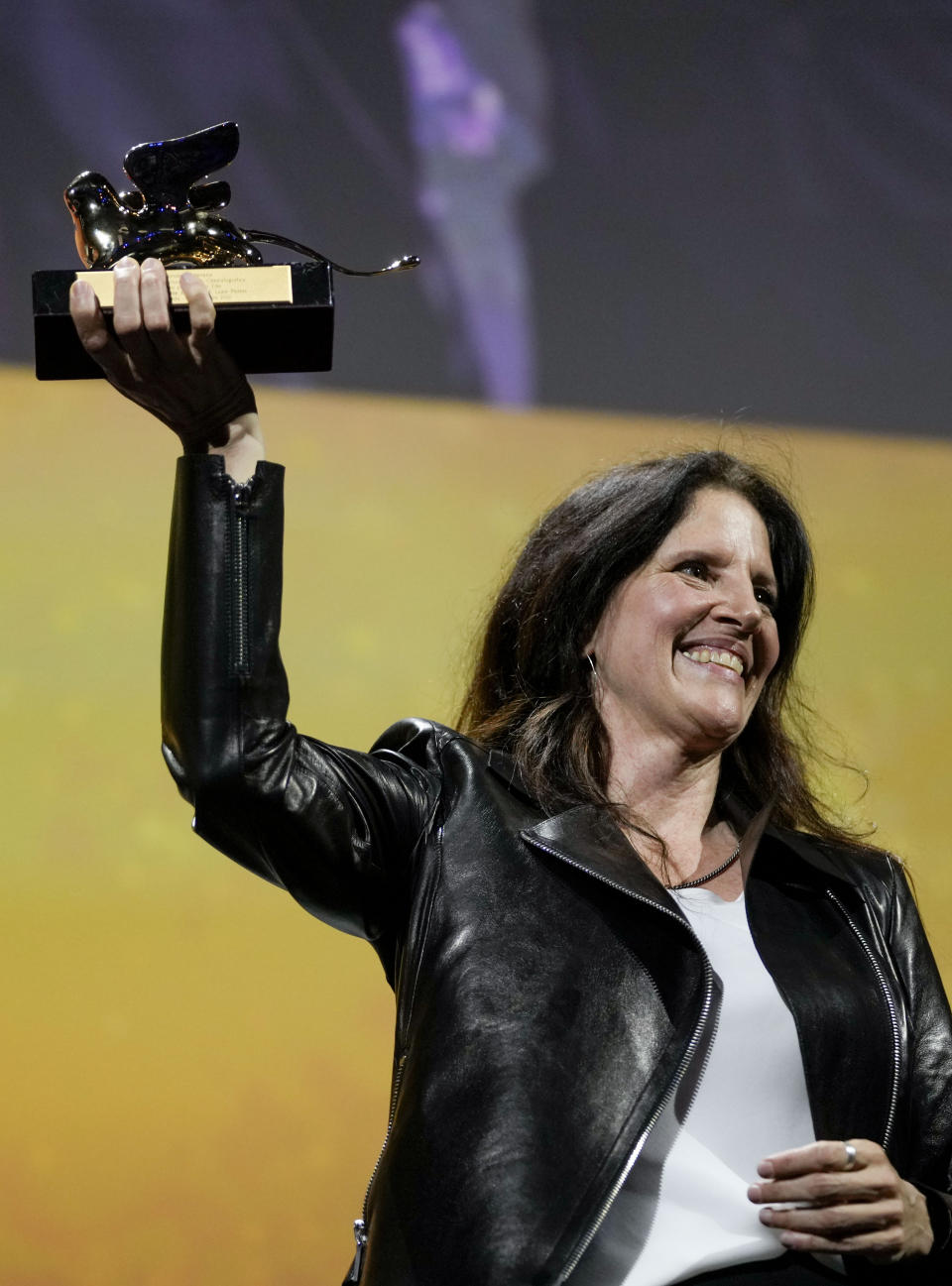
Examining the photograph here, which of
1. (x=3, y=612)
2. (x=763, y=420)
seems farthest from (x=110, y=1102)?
(x=763, y=420)

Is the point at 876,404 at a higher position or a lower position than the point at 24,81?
lower

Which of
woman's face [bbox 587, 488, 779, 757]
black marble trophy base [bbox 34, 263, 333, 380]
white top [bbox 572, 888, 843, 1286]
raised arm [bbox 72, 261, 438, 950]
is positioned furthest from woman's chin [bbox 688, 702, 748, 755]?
black marble trophy base [bbox 34, 263, 333, 380]

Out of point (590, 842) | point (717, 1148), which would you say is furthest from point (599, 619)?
point (717, 1148)

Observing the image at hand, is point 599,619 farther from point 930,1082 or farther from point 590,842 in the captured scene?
point 930,1082

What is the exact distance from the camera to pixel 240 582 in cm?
111

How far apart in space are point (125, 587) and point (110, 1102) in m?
0.65

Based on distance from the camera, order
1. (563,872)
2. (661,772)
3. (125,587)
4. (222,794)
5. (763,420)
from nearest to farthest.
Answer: (222,794)
(563,872)
(661,772)
(125,587)
(763,420)

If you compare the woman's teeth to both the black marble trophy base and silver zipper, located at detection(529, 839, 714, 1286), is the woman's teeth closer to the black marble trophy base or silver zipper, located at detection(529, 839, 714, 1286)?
silver zipper, located at detection(529, 839, 714, 1286)

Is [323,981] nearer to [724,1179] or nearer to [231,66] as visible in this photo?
[724,1179]

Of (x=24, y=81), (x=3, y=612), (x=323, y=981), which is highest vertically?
(x=24, y=81)

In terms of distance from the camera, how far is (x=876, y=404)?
2.44 meters

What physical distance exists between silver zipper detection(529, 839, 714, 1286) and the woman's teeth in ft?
0.99

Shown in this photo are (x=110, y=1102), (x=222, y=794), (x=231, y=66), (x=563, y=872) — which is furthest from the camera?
(x=231, y=66)

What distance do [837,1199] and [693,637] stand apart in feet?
1.74
